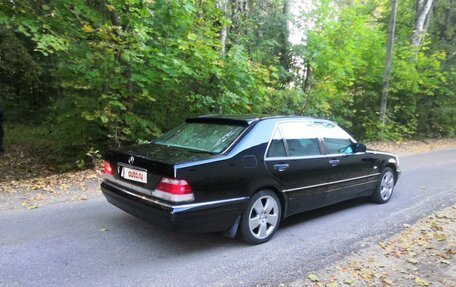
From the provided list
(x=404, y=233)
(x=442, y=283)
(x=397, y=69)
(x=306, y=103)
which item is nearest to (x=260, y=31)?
(x=306, y=103)

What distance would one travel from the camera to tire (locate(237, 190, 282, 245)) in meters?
4.37

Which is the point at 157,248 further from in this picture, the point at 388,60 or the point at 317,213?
the point at 388,60

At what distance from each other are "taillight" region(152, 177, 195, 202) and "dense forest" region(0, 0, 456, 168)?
4.47m

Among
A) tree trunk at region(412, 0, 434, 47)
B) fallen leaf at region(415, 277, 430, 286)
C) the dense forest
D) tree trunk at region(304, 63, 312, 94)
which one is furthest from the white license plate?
tree trunk at region(412, 0, 434, 47)

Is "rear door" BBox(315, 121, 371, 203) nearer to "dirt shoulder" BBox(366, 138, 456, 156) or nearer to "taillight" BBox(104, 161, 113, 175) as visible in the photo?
"taillight" BBox(104, 161, 113, 175)

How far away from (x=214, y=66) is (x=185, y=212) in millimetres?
5766

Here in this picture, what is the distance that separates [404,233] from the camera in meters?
5.13

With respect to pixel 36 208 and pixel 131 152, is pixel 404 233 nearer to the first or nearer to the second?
pixel 131 152

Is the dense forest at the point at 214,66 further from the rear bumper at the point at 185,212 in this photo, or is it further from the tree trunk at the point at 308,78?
the rear bumper at the point at 185,212

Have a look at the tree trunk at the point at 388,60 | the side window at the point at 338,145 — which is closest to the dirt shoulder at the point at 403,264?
the side window at the point at 338,145

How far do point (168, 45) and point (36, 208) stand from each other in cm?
453

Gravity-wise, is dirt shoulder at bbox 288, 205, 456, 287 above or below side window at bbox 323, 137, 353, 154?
below

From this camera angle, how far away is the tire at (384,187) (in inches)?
258

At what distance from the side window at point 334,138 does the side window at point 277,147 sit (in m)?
0.99
